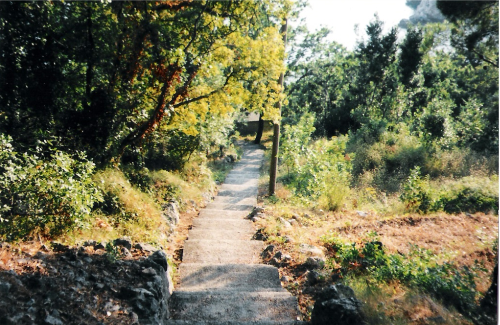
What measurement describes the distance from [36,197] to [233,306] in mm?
3018

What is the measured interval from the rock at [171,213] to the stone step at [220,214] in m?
0.84

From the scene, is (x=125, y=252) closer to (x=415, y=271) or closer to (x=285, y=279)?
(x=285, y=279)

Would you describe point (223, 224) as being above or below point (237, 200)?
above

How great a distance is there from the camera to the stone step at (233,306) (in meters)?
3.79

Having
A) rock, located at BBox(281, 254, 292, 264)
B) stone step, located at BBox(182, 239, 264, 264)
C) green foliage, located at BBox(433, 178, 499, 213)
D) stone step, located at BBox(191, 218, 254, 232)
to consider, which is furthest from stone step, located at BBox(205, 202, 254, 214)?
green foliage, located at BBox(433, 178, 499, 213)

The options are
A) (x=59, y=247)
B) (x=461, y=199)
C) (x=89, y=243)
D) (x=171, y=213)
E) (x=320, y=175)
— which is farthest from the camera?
(x=320, y=175)

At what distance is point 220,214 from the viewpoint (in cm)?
912

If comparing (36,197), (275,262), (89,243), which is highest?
(36,197)

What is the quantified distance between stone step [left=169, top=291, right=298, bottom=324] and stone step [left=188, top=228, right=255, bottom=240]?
9.24 ft

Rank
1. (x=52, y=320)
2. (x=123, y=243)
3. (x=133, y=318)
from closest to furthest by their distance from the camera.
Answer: (x=52, y=320), (x=133, y=318), (x=123, y=243)

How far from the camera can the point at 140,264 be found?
4.20 meters

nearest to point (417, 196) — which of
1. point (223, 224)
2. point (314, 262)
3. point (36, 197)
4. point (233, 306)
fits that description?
point (314, 262)

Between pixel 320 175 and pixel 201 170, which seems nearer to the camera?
pixel 320 175

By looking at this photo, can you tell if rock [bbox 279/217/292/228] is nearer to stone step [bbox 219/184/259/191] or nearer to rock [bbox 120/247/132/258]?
rock [bbox 120/247/132/258]
